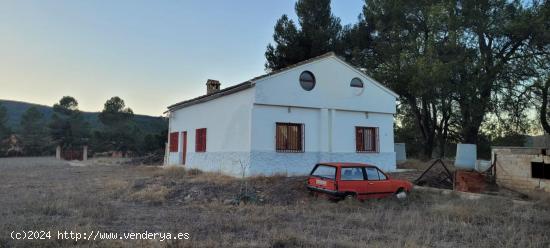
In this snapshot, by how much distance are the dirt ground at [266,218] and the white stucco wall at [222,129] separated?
312 cm

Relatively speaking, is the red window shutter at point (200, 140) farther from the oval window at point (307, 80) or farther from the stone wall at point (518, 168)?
the stone wall at point (518, 168)

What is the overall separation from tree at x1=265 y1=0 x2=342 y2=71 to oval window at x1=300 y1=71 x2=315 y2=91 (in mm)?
11047

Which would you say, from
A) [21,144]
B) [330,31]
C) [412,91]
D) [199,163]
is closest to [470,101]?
[412,91]

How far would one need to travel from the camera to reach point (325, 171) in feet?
39.8

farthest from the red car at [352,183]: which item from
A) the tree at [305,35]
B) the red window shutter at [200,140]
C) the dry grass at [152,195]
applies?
the tree at [305,35]

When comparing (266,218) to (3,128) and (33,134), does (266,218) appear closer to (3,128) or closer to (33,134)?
(33,134)

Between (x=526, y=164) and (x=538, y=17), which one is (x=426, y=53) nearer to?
(x=538, y=17)

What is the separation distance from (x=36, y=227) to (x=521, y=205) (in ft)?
38.8

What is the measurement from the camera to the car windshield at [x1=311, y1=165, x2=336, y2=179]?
461 inches

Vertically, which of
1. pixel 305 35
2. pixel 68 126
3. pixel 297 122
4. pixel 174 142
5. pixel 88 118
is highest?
pixel 305 35

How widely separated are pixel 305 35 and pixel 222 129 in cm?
1359

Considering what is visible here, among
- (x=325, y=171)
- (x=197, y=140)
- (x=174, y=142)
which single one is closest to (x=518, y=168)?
(x=325, y=171)

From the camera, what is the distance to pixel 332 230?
7.89 meters

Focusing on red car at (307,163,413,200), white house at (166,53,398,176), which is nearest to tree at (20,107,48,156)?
white house at (166,53,398,176)
